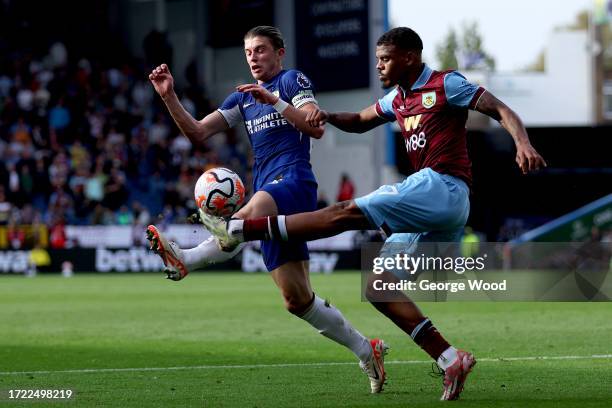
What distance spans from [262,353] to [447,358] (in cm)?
344

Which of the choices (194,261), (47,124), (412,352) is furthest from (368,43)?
(194,261)

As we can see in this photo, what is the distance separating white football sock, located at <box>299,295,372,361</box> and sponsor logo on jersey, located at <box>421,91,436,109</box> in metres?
1.59

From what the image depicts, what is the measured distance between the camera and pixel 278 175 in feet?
27.4

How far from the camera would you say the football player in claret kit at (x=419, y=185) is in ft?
24.1

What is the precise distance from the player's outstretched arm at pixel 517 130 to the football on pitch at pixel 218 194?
5.87 feet

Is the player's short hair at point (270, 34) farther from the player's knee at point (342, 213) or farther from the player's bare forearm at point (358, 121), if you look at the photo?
the player's knee at point (342, 213)

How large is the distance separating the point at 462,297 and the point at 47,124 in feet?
53.3

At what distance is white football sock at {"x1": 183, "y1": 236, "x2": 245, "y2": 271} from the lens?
7.99 meters

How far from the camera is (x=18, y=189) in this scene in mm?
30078

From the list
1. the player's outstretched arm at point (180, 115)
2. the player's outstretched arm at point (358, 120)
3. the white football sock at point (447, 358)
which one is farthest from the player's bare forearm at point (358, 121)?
the white football sock at point (447, 358)

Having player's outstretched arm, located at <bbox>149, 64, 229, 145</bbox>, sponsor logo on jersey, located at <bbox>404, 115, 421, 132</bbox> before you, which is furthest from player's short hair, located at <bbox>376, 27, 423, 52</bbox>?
player's outstretched arm, located at <bbox>149, 64, 229, 145</bbox>

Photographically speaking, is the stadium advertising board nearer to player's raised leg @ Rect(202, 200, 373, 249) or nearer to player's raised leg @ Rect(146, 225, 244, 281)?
player's raised leg @ Rect(146, 225, 244, 281)

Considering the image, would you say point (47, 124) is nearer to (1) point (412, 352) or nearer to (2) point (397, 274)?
(1) point (412, 352)

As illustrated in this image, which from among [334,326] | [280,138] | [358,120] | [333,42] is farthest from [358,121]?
[333,42]
